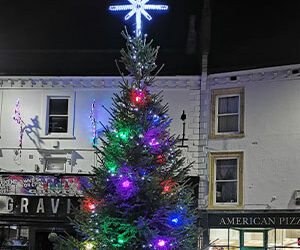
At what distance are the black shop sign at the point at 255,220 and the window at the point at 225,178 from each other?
0.38m

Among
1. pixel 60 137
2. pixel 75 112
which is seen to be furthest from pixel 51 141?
pixel 75 112

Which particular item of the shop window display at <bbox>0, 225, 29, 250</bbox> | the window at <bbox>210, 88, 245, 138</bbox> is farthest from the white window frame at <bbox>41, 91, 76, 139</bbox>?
the window at <bbox>210, 88, 245, 138</bbox>

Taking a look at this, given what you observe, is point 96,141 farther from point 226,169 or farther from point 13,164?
point 226,169

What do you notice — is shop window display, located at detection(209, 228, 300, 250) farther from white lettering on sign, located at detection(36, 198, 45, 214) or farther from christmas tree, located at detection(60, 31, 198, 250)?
christmas tree, located at detection(60, 31, 198, 250)

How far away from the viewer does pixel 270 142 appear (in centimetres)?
1548

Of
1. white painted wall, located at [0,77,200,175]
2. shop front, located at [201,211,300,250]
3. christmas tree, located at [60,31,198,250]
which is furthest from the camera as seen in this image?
white painted wall, located at [0,77,200,175]

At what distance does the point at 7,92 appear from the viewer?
56.4ft

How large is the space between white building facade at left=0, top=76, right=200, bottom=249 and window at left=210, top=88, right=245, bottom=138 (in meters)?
0.59

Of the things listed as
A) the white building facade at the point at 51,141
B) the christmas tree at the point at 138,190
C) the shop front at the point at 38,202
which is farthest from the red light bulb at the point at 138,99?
the shop front at the point at 38,202

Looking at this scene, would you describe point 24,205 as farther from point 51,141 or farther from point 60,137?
point 60,137

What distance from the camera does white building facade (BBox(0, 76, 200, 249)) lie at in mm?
16266

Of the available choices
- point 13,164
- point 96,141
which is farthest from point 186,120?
point 13,164

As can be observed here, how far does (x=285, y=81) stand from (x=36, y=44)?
935cm

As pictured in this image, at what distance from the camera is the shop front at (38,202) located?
53.2ft
